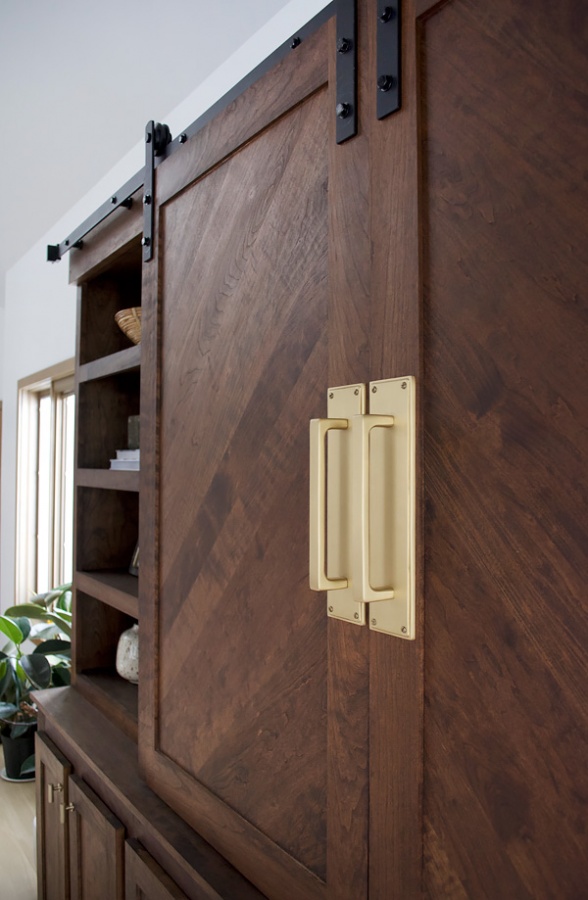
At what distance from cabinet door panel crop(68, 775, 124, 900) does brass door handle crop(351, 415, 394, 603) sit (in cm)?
→ 96

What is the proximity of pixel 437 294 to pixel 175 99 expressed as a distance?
207 cm

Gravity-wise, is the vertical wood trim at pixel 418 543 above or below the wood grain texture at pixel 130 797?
above

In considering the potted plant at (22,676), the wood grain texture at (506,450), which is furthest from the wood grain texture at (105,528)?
the wood grain texture at (506,450)

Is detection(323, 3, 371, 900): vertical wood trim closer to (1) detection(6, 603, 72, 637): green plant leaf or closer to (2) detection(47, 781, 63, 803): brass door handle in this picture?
(2) detection(47, 781, 63, 803): brass door handle

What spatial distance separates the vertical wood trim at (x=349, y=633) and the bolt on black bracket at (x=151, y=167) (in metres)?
0.62

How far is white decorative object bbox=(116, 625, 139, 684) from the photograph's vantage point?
191 cm

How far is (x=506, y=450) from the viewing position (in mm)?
688

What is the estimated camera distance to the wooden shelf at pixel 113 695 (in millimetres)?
1712

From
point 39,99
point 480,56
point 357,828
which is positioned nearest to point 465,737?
point 357,828

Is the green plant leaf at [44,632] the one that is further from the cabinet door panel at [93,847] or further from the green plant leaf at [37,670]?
the cabinet door panel at [93,847]

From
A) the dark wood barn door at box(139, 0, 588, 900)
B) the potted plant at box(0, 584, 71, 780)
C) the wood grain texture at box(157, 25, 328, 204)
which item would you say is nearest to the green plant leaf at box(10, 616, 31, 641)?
the potted plant at box(0, 584, 71, 780)

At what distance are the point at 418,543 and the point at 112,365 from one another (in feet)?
4.24

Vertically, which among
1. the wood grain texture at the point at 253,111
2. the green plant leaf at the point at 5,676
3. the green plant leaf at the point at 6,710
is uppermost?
the wood grain texture at the point at 253,111

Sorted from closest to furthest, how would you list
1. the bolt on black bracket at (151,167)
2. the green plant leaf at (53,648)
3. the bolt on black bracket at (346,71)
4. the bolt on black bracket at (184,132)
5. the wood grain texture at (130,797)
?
the bolt on black bracket at (346,71)
the bolt on black bracket at (184,132)
the wood grain texture at (130,797)
the bolt on black bracket at (151,167)
the green plant leaf at (53,648)
